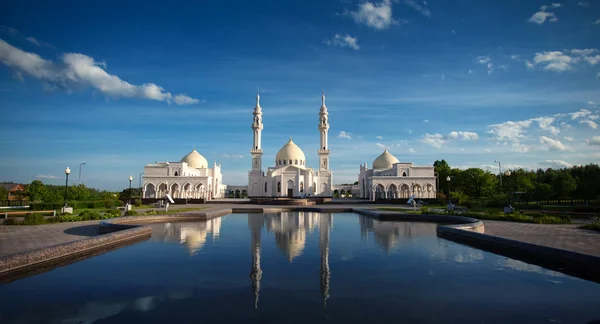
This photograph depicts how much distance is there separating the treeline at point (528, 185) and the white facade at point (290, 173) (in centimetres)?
1811

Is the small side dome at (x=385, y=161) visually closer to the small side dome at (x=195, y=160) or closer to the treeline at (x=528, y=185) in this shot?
the treeline at (x=528, y=185)

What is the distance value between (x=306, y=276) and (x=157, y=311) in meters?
3.16

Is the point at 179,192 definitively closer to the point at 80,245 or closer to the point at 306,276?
the point at 80,245

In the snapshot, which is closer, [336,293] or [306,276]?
[336,293]

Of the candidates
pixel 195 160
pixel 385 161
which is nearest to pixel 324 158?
pixel 385 161

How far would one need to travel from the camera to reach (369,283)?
731cm

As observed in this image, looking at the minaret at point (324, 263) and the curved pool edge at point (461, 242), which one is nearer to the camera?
the minaret at point (324, 263)

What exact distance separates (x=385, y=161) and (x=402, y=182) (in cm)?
719

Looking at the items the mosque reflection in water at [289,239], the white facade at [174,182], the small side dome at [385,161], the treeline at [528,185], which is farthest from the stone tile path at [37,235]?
the small side dome at [385,161]

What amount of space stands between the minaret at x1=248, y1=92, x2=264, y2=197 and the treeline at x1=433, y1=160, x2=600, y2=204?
27.5m

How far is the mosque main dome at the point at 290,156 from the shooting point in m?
60.5

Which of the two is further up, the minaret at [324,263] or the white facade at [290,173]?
the white facade at [290,173]

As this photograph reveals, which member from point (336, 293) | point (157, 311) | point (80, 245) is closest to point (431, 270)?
point (336, 293)

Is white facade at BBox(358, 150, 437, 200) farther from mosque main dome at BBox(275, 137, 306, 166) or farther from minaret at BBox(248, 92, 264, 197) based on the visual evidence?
minaret at BBox(248, 92, 264, 197)
